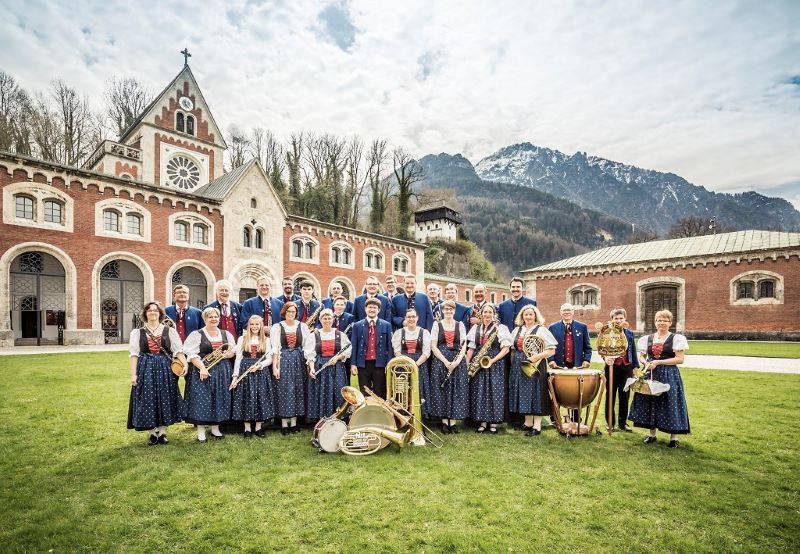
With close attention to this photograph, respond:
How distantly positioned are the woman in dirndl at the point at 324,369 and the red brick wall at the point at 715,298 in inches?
1045

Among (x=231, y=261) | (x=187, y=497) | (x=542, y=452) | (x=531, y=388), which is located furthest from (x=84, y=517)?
(x=231, y=261)

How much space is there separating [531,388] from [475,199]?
124 meters

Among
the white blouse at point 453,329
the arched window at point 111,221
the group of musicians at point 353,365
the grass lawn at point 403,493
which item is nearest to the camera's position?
the grass lawn at point 403,493

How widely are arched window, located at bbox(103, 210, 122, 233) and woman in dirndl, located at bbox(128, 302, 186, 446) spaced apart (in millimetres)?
17213

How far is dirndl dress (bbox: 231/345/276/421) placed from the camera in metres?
5.94

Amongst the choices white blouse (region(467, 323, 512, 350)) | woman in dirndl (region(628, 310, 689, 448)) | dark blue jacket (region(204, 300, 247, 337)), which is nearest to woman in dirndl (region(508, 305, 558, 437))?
white blouse (region(467, 323, 512, 350))

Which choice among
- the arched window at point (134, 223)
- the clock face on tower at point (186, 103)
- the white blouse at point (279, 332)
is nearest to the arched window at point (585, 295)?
the white blouse at point (279, 332)

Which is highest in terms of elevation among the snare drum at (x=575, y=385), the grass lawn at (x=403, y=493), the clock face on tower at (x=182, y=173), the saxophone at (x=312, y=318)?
the clock face on tower at (x=182, y=173)

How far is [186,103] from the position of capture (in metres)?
30.1

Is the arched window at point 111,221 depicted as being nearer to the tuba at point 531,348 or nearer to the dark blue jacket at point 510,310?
the dark blue jacket at point 510,310

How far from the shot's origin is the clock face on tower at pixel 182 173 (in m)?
29.1

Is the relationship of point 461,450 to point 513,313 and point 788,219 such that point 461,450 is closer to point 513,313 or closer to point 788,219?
point 513,313

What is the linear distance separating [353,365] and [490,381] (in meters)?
2.14

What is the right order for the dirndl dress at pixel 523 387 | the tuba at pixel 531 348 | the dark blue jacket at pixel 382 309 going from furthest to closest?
the dark blue jacket at pixel 382 309 → the dirndl dress at pixel 523 387 → the tuba at pixel 531 348
